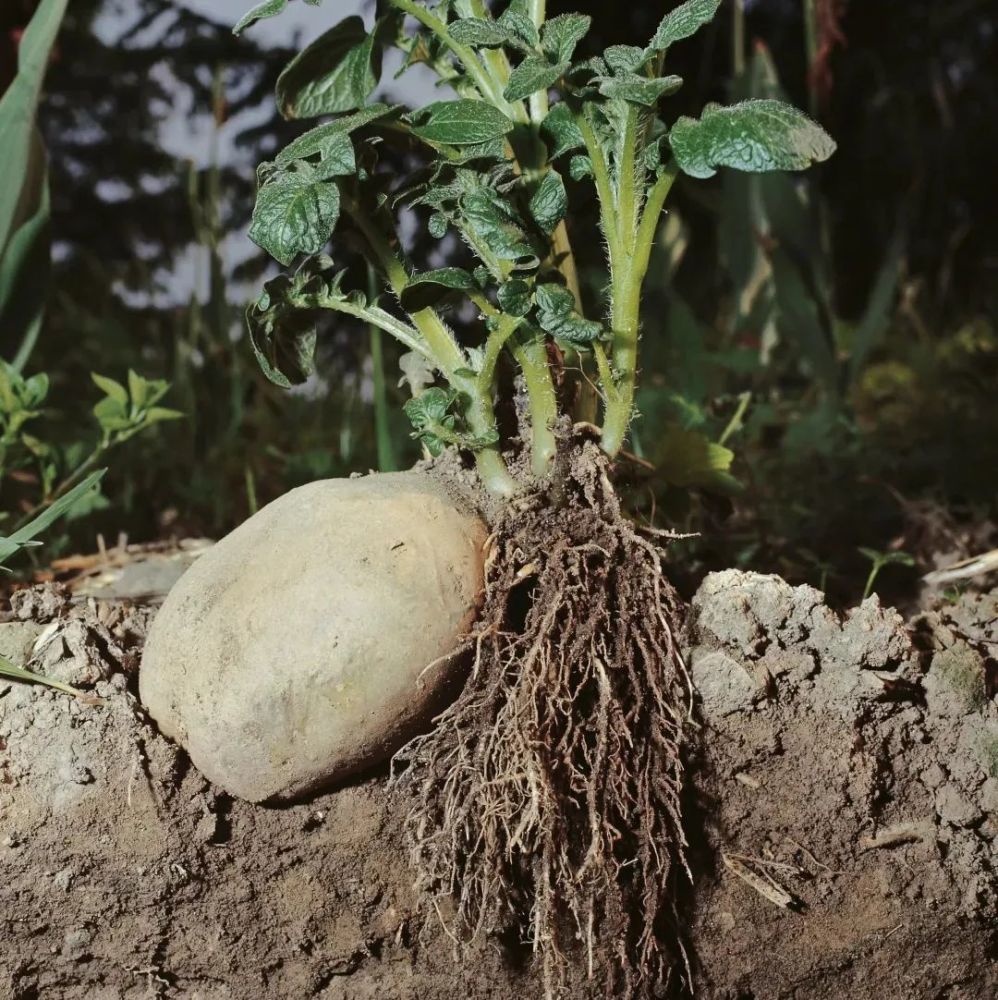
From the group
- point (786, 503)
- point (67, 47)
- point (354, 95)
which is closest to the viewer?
point (354, 95)

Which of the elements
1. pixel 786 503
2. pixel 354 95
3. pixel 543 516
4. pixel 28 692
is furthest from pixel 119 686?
pixel 786 503

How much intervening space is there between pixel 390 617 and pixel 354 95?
60cm

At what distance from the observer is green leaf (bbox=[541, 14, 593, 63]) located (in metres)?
0.99

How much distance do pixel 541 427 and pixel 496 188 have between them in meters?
0.25

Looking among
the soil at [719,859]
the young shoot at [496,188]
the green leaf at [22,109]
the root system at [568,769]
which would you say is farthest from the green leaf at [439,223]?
the green leaf at [22,109]

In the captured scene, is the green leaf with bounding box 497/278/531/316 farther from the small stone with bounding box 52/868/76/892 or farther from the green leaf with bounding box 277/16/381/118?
the small stone with bounding box 52/868/76/892

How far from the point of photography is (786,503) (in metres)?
1.78

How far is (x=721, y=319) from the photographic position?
136 inches

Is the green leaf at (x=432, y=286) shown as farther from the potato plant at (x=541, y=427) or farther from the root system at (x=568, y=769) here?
the root system at (x=568, y=769)

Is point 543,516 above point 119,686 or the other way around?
above

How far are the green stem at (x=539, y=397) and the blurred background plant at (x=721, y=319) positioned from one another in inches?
6.4

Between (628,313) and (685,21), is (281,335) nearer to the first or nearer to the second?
(628,313)

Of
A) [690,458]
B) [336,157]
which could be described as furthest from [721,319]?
[336,157]

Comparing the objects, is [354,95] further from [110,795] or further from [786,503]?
[786,503]
